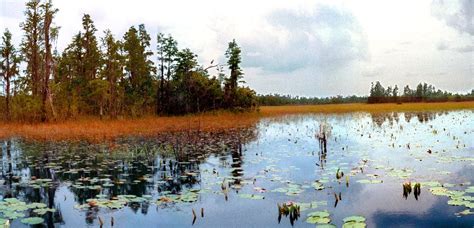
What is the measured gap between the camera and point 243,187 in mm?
10531

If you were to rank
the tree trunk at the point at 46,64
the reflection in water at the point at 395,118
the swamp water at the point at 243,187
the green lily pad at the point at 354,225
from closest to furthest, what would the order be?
1. the green lily pad at the point at 354,225
2. the swamp water at the point at 243,187
3. the tree trunk at the point at 46,64
4. the reflection in water at the point at 395,118

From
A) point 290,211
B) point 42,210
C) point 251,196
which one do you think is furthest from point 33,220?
point 290,211

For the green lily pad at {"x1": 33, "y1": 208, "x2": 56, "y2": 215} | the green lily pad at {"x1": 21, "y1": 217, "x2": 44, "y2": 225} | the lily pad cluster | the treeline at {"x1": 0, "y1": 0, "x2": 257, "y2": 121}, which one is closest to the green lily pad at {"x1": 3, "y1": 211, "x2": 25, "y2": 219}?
the lily pad cluster

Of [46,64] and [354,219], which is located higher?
[46,64]

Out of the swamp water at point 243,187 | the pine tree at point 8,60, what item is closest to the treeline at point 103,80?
the pine tree at point 8,60

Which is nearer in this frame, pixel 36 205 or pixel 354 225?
pixel 354 225

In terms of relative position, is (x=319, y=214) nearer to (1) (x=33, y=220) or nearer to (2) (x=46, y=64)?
(1) (x=33, y=220)

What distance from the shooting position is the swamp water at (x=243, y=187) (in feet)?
26.1

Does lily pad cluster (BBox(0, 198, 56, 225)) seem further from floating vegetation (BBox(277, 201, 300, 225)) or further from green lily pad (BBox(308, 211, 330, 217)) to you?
green lily pad (BBox(308, 211, 330, 217))

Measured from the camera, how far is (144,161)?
15133mm

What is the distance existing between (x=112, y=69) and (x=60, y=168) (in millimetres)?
29771

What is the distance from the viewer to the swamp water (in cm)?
796

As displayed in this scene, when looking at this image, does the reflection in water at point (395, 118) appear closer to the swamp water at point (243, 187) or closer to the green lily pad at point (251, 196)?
the swamp water at point (243, 187)

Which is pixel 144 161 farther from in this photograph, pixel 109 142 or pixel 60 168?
pixel 109 142
